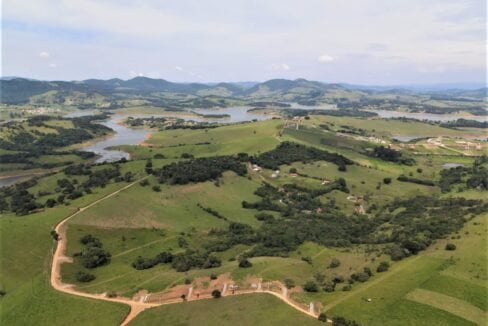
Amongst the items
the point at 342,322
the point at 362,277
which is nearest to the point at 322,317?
the point at 342,322

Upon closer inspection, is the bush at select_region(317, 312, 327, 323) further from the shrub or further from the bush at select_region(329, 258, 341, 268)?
the bush at select_region(329, 258, 341, 268)

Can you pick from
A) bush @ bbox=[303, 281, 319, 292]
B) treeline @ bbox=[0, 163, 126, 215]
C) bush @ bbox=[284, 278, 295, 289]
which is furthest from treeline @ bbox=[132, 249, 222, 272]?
treeline @ bbox=[0, 163, 126, 215]

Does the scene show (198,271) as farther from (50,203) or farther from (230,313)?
(50,203)

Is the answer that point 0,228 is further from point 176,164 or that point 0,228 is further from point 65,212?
point 176,164

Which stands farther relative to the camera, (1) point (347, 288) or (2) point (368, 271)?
(2) point (368, 271)

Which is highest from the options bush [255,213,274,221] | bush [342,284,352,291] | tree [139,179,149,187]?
tree [139,179,149,187]

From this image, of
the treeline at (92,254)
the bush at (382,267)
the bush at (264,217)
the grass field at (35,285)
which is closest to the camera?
the grass field at (35,285)

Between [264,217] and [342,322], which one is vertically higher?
[342,322]

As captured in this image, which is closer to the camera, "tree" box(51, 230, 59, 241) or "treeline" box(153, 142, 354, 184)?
"tree" box(51, 230, 59, 241)

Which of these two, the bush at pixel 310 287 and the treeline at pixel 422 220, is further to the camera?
the treeline at pixel 422 220

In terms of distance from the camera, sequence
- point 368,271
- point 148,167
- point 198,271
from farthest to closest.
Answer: point 148,167
point 198,271
point 368,271

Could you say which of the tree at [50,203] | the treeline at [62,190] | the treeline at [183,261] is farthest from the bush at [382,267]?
the tree at [50,203]

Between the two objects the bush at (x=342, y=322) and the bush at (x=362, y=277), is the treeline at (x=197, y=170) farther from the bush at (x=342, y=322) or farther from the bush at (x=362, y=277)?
the bush at (x=342, y=322)
